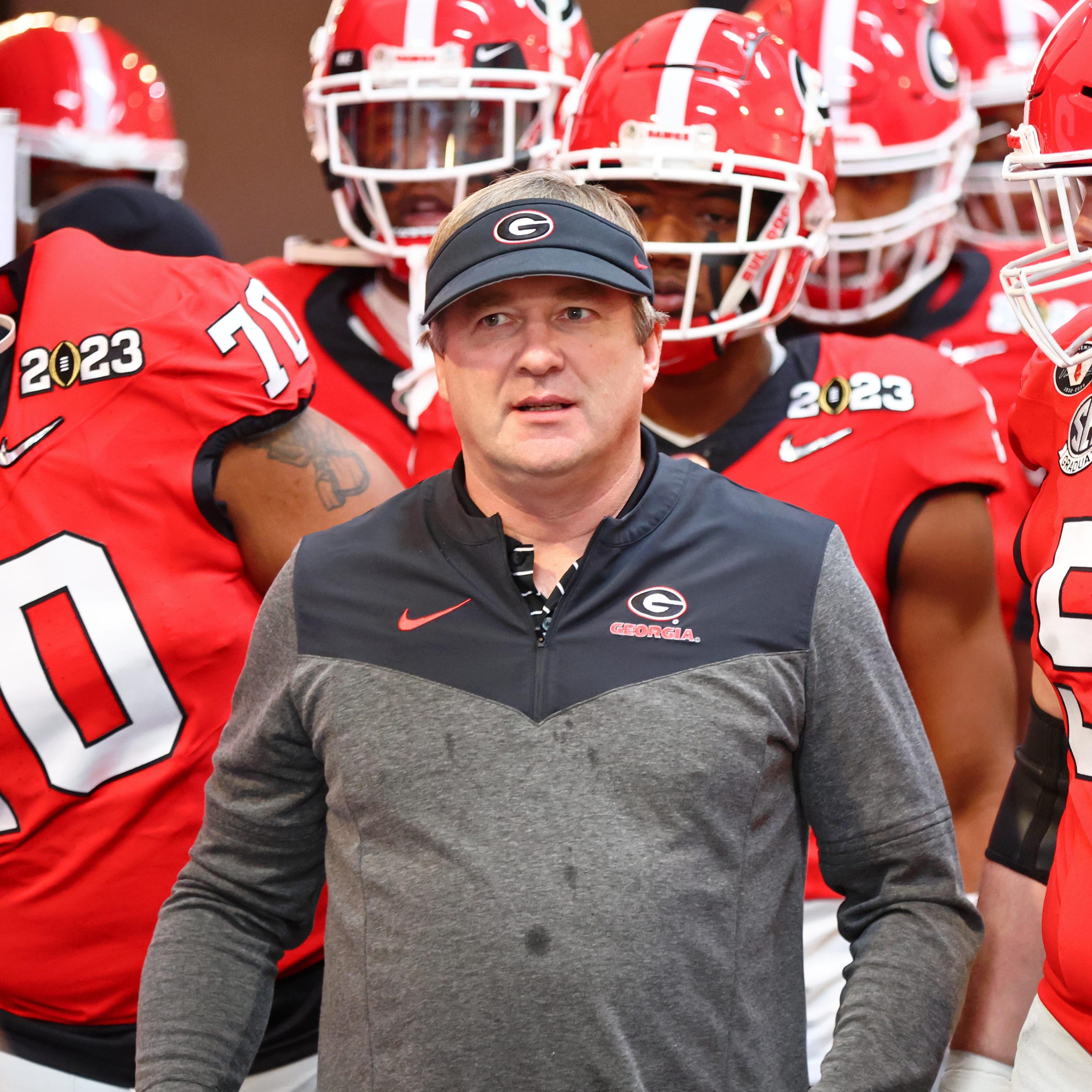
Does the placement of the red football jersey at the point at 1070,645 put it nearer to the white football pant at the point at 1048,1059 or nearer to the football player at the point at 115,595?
the white football pant at the point at 1048,1059

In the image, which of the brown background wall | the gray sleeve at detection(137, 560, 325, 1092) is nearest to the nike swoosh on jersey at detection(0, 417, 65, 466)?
the gray sleeve at detection(137, 560, 325, 1092)

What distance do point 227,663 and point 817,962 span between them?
2.75ft

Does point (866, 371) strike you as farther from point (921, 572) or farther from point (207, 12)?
point (207, 12)

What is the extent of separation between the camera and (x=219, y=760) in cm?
128

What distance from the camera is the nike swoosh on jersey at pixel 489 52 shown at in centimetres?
225

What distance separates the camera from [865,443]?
6.09 feet

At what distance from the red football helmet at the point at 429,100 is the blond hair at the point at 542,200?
0.93 metres

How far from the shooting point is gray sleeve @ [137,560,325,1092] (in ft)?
3.99

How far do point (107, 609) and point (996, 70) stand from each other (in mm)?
1974

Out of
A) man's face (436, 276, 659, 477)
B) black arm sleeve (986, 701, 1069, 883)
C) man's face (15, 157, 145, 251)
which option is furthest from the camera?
man's face (15, 157, 145, 251)

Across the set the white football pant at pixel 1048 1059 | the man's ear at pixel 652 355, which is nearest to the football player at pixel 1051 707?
the white football pant at pixel 1048 1059

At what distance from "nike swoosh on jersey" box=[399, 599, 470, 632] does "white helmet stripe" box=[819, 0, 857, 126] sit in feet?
4.91

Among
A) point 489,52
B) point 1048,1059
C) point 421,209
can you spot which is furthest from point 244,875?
point 489,52

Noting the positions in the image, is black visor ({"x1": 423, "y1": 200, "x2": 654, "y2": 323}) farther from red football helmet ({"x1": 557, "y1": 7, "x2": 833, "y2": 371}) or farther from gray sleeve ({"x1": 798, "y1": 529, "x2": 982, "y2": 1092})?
red football helmet ({"x1": 557, "y1": 7, "x2": 833, "y2": 371})
